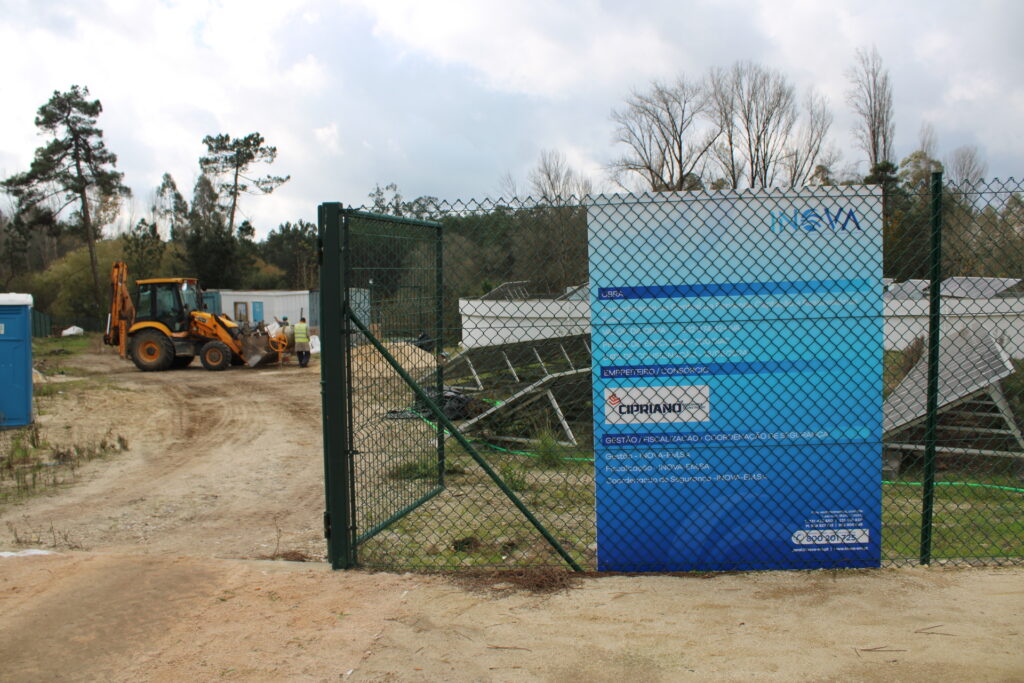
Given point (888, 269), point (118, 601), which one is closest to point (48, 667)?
point (118, 601)

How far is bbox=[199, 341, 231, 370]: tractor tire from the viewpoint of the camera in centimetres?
2114

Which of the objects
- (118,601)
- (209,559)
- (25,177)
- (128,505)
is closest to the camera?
(118,601)

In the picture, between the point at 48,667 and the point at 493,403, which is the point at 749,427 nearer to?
the point at 48,667

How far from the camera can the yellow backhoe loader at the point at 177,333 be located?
69.5 feet

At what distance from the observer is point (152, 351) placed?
21.2 m

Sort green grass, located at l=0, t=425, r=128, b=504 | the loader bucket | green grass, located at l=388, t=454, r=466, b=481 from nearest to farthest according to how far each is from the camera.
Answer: green grass, located at l=388, t=454, r=466, b=481 < green grass, located at l=0, t=425, r=128, b=504 < the loader bucket

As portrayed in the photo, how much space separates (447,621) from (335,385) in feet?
5.05

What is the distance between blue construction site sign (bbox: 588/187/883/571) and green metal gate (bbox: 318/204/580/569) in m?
0.93

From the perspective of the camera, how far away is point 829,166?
3719 centimetres

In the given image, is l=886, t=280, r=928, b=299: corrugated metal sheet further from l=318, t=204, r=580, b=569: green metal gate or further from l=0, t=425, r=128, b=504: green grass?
l=0, t=425, r=128, b=504: green grass

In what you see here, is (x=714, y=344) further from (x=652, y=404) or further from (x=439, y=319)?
(x=439, y=319)

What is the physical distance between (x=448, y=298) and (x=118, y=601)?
2799 mm

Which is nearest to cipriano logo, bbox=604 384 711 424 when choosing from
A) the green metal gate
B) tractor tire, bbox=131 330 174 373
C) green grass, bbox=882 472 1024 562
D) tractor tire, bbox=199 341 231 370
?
the green metal gate

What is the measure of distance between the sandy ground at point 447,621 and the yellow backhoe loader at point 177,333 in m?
16.3
